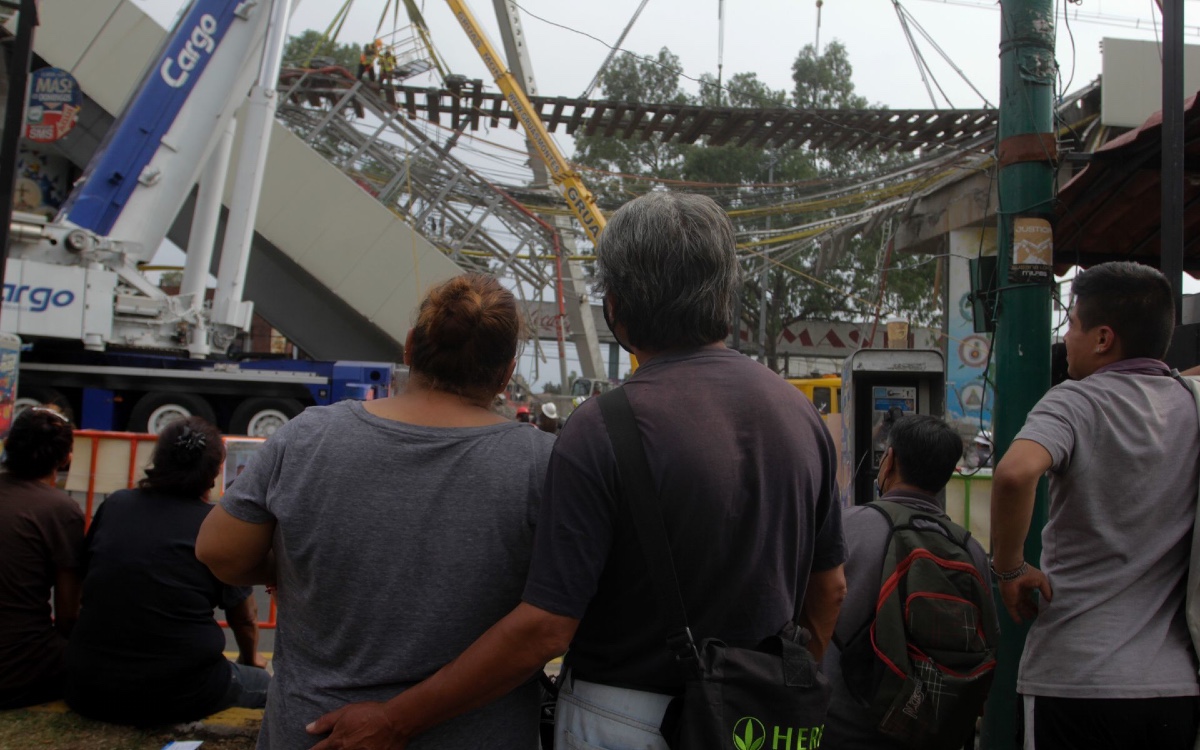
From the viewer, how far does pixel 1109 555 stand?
2.35 meters

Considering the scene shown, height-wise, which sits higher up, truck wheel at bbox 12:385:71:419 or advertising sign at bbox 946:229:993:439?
advertising sign at bbox 946:229:993:439

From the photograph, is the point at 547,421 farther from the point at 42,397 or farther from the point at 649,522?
the point at 649,522

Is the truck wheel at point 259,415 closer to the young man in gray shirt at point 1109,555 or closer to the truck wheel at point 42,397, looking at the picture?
the truck wheel at point 42,397

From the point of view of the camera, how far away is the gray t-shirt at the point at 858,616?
2627 mm

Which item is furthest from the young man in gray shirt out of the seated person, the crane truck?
the crane truck

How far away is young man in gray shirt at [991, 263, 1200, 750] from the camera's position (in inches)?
89.1

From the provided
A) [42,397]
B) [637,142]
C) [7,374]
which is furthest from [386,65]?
[637,142]

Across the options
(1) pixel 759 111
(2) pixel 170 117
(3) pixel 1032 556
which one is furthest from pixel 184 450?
(1) pixel 759 111

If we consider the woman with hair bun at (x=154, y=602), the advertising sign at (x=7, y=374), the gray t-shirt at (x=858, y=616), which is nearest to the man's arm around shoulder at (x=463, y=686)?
the gray t-shirt at (x=858, y=616)

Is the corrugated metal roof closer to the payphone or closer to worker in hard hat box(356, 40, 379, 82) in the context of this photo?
the payphone

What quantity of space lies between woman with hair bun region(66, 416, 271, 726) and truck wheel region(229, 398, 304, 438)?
1094 cm

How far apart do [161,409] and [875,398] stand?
1156 centimetres

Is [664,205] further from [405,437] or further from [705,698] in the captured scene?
[705,698]

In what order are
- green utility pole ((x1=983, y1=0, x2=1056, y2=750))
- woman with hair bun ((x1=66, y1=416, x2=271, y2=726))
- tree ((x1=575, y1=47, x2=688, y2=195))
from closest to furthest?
1. woman with hair bun ((x1=66, y1=416, x2=271, y2=726))
2. green utility pole ((x1=983, y1=0, x2=1056, y2=750))
3. tree ((x1=575, y1=47, x2=688, y2=195))
